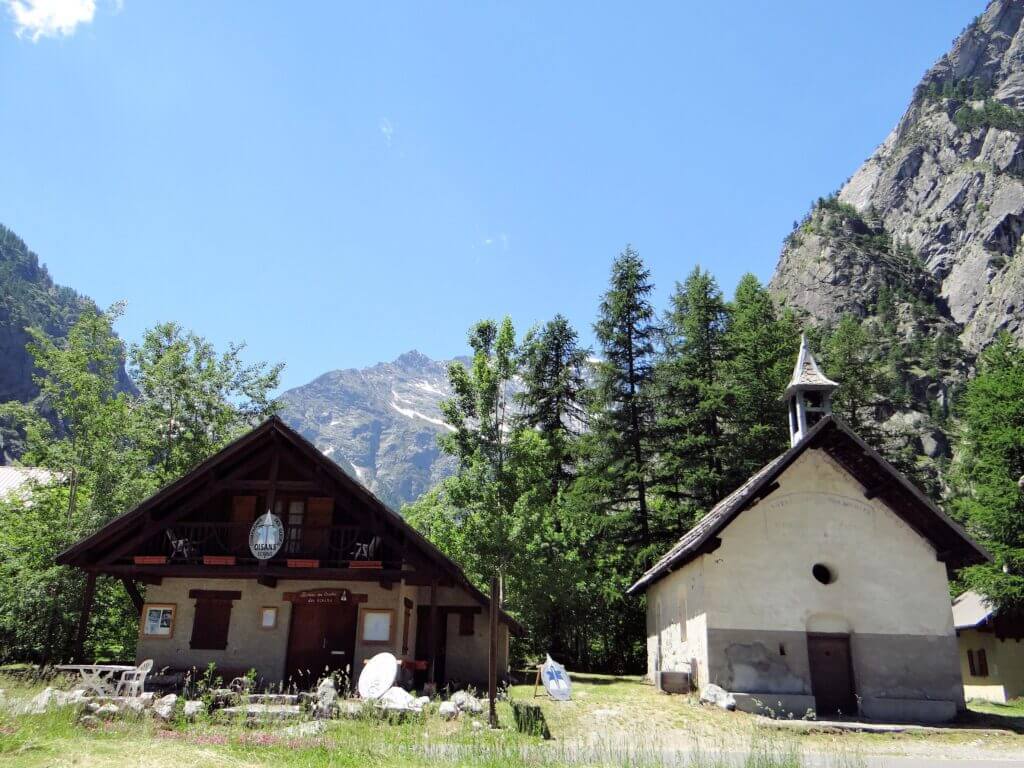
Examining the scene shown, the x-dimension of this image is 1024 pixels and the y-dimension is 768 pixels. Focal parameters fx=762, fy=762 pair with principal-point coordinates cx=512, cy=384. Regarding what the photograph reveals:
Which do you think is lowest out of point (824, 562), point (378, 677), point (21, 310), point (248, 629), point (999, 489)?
point (378, 677)

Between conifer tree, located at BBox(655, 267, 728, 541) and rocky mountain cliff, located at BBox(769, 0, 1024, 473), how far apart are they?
184 feet

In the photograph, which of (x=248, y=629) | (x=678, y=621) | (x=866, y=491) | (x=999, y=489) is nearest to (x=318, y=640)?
(x=248, y=629)

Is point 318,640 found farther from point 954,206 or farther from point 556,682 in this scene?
point 954,206

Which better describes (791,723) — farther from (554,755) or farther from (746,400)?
(746,400)

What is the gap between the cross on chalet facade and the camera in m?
19.4

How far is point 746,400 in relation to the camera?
34062 millimetres

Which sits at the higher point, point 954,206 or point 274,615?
point 954,206

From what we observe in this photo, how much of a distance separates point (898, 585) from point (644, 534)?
15041 mm

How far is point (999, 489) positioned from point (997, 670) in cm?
743

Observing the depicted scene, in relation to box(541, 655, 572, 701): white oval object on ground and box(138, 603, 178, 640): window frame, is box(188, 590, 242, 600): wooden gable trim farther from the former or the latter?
box(541, 655, 572, 701): white oval object on ground

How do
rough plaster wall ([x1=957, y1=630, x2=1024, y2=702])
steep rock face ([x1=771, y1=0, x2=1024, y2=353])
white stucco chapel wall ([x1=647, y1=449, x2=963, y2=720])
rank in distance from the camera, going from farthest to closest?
steep rock face ([x1=771, y1=0, x2=1024, y2=353])
rough plaster wall ([x1=957, y1=630, x2=1024, y2=702])
white stucco chapel wall ([x1=647, y1=449, x2=963, y2=720])

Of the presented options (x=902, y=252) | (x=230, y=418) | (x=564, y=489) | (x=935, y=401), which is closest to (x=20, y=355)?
(x=230, y=418)

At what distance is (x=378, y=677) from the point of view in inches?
634

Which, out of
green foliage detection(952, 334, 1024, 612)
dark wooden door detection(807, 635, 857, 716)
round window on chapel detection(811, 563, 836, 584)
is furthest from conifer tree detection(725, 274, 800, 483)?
dark wooden door detection(807, 635, 857, 716)
